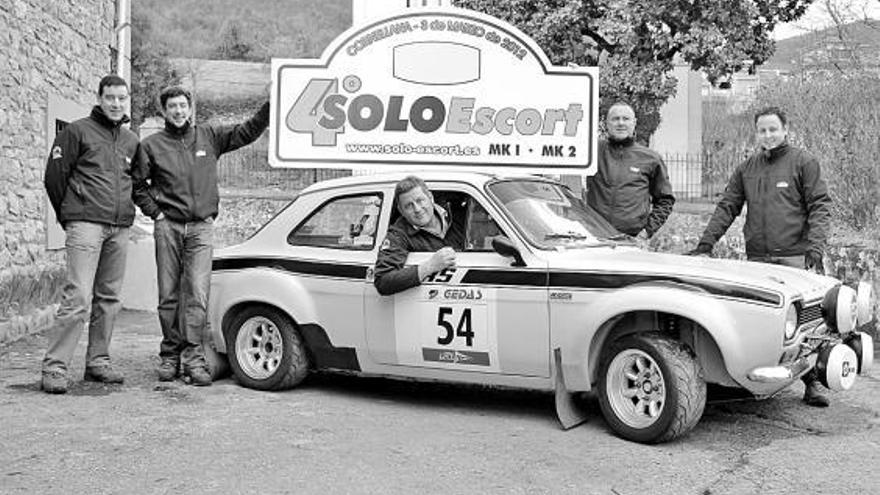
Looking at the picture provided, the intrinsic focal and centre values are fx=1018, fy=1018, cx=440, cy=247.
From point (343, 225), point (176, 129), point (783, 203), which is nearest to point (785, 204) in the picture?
point (783, 203)

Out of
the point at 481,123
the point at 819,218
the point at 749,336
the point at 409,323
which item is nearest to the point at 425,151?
the point at 481,123

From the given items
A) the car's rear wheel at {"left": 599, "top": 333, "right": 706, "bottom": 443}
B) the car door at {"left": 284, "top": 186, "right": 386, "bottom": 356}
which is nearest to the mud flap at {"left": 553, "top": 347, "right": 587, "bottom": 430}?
the car's rear wheel at {"left": 599, "top": 333, "right": 706, "bottom": 443}

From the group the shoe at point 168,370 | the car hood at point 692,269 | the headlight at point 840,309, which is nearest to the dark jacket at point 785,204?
the car hood at point 692,269

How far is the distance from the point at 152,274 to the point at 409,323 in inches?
265

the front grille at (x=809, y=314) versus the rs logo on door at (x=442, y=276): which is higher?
the rs logo on door at (x=442, y=276)

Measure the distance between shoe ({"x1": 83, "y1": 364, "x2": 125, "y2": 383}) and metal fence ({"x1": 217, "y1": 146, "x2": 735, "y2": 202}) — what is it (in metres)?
17.7

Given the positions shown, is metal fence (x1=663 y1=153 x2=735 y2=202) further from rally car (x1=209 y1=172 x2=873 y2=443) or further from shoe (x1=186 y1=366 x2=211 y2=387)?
shoe (x1=186 y1=366 x2=211 y2=387)

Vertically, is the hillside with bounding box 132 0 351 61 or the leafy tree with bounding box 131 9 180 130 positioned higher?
the hillside with bounding box 132 0 351 61

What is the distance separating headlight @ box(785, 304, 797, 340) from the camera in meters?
5.68

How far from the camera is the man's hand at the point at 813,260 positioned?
7.06 metres

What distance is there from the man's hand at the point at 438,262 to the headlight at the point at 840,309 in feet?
7.48

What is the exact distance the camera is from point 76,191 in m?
7.03

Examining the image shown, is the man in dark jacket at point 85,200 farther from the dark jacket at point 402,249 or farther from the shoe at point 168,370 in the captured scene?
the dark jacket at point 402,249

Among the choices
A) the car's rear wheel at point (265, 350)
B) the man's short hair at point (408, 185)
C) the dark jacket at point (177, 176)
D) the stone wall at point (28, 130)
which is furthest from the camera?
the stone wall at point (28, 130)
